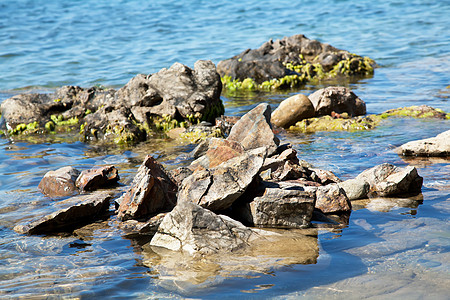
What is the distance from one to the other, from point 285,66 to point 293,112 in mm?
4851

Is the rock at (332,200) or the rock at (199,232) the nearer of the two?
the rock at (199,232)

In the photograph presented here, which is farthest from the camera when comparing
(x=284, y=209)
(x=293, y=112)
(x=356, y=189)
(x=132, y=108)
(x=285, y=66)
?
(x=285, y=66)

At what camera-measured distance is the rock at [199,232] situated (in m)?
4.50

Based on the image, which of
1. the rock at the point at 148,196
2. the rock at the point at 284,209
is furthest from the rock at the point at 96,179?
the rock at the point at 284,209

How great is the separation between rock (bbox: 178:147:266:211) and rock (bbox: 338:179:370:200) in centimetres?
131

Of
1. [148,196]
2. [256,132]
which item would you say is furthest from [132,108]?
[148,196]

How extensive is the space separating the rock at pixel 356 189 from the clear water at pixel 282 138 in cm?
19

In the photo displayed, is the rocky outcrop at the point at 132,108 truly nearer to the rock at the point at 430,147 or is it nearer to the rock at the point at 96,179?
the rock at the point at 96,179

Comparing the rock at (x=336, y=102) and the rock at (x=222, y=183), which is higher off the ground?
the rock at (x=222, y=183)

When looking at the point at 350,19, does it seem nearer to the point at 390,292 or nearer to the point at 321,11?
the point at 321,11

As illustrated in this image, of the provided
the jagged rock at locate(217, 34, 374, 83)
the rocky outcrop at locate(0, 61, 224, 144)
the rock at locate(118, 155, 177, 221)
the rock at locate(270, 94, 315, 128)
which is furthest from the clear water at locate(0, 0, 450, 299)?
the rock at locate(270, 94, 315, 128)

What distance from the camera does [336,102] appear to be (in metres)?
10.5

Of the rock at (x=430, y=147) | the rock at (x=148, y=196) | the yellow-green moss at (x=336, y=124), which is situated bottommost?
the yellow-green moss at (x=336, y=124)

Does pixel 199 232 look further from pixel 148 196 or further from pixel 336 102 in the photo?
pixel 336 102
